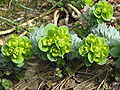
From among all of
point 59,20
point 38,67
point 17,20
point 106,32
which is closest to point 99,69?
point 106,32

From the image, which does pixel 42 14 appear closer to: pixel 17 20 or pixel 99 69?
pixel 17 20

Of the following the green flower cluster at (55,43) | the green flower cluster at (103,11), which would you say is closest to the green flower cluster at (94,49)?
the green flower cluster at (55,43)

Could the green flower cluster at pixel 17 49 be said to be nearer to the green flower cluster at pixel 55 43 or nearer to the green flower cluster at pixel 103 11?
the green flower cluster at pixel 55 43

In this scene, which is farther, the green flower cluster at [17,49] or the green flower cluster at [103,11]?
the green flower cluster at [103,11]

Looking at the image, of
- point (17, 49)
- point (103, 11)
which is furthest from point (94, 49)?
point (17, 49)

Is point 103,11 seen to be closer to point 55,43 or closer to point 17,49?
point 55,43

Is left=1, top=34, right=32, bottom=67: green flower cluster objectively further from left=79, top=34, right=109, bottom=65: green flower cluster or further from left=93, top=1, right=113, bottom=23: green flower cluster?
left=93, top=1, right=113, bottom=23: green flower cluster
